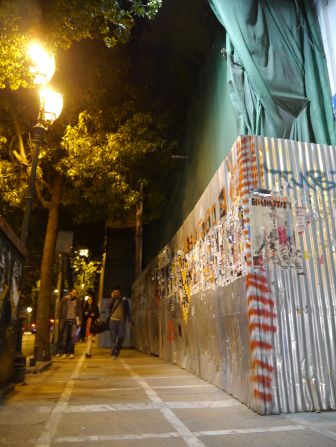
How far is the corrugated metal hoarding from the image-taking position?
4211mm

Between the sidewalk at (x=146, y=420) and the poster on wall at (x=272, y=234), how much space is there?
1673mm

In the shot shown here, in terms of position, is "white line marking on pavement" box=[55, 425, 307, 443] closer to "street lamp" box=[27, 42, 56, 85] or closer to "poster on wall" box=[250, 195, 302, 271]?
"poster on wall" box=[250, 195, 302, 271]

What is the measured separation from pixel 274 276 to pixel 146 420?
2132mm

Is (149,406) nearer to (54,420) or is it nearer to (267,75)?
(54,420)

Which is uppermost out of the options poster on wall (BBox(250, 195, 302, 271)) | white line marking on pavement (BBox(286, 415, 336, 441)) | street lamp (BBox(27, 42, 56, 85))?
street lamp (BBox(27, 42, 56, 85))

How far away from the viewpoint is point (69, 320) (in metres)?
11.8

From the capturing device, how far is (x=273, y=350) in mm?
4227

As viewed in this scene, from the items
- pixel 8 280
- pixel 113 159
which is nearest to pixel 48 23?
pixel 113 159

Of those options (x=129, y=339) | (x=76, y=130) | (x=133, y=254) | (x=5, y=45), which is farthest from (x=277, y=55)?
(x=133, y=254)

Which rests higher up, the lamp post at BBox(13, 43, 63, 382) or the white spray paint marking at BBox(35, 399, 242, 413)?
the lamp post at BBox(13, 43, 63, 382)

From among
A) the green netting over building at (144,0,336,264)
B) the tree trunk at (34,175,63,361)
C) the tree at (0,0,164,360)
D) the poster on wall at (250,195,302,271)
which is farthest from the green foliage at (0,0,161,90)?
the poster on wall at (250,195,302,271)

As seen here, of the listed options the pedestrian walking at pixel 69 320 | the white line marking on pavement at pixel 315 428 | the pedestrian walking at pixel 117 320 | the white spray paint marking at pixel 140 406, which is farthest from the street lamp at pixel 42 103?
the white line marking on pavement at pixel 315 428

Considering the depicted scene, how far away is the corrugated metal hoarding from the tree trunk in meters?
6.12

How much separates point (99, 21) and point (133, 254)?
13.8 m
